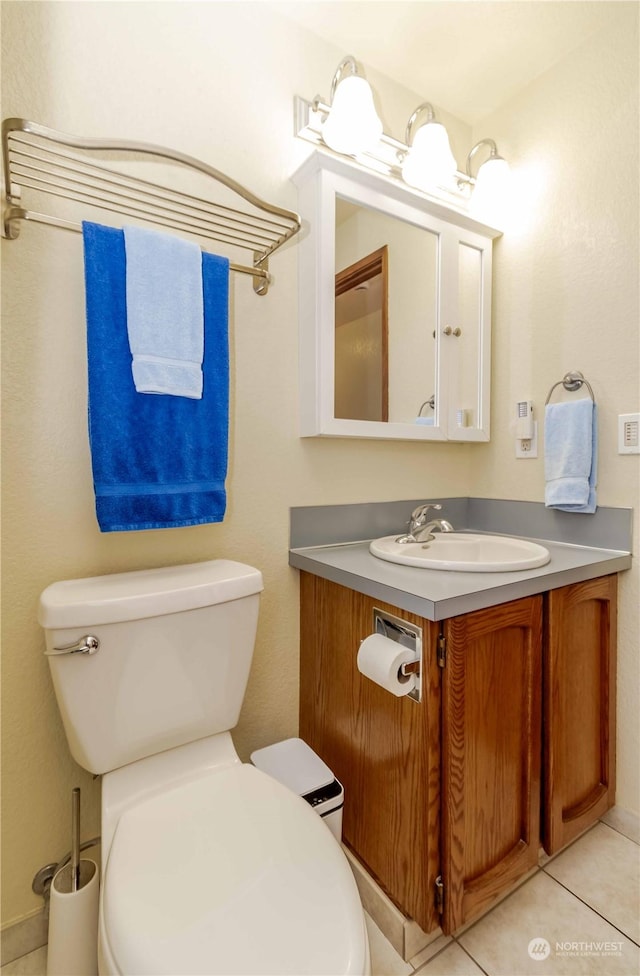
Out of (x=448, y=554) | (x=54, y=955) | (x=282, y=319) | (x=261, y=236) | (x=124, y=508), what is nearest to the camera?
(x=54, y=955)

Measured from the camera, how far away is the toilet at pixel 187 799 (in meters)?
0.63

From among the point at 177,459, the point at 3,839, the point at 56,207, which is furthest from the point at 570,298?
the point at 3,839

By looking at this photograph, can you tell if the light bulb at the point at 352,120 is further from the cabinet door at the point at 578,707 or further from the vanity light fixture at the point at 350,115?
the cabinet door at the point at 578,707

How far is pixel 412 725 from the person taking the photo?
96 centimetres

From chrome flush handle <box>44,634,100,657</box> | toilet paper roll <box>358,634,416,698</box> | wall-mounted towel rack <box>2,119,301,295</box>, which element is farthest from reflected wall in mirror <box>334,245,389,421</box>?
chrome flush handle <box>44,634,100,657</box>

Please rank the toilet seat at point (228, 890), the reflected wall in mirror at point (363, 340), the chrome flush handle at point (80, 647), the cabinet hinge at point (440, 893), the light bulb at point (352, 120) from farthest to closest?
the reflected wall in mirror at point (363, 340), the light bulb at point (352, 120), the cabinet hinge at point (440, 893), the chrome flush handle at point (80, 647), the toilet seat at point (228, 890)

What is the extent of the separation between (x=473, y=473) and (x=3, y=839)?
173 cm

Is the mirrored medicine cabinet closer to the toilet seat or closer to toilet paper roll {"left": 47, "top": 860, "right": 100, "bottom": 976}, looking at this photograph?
the toilet seat

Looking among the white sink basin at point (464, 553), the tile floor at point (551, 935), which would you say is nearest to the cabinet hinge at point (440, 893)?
the tile floor at point (551, 935)

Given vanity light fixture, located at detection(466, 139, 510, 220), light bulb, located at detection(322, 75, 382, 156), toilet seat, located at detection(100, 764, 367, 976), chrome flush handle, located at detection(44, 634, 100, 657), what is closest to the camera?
toilet seat, located at detection(100, 764, 367, 976)

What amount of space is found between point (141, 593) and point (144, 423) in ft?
1.20

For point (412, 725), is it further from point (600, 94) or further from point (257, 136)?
point (600, 94)

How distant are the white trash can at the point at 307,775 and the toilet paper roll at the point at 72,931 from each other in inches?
16.1

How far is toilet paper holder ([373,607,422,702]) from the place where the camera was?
939 millimetres
